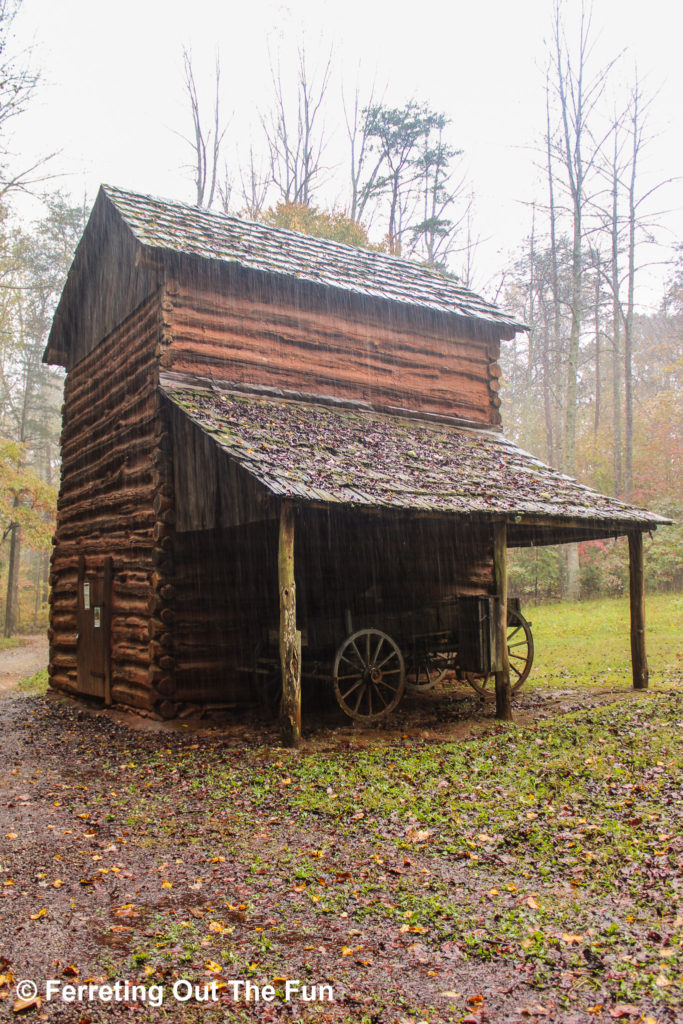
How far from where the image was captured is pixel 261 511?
816 centimetres

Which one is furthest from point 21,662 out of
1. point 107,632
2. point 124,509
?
point 124,509

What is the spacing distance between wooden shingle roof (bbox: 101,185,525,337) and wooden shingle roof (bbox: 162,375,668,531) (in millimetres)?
2056

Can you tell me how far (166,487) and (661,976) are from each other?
26.2 ft

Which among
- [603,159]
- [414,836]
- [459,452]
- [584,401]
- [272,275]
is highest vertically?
[603,159]

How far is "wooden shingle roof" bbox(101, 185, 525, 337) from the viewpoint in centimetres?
1113

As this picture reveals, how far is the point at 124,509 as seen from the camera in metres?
11.1

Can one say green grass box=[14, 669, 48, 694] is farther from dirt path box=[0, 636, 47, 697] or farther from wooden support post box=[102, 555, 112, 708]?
wooden support post box=[102, 555, 112, 708]

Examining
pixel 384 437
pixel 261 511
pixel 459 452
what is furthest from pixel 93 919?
pixel 459 452

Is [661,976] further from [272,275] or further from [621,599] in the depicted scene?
[621,599]

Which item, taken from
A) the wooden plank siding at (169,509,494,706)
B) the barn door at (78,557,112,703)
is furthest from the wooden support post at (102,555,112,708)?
the wooden plank siding at (169,509,494,706)

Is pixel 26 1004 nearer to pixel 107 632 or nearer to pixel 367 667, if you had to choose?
pixel 367 667

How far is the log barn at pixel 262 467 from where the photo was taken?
30.2ft

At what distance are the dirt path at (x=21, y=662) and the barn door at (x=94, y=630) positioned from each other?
3326mm

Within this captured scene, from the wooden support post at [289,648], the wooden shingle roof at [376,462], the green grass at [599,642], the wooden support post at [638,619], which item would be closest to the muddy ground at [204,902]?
the wooden support post at [289,648]
